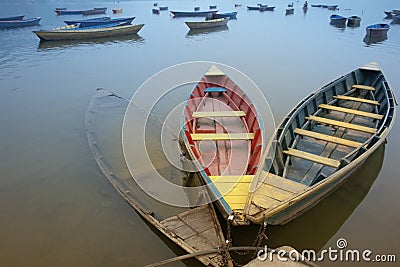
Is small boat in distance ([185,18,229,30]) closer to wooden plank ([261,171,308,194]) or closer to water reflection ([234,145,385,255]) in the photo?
water reflection ([234,145,385,255])

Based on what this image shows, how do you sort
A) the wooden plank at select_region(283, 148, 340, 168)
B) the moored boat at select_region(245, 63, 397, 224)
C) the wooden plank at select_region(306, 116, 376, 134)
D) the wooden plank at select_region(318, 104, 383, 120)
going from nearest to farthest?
the moored boat at select_region(245, 63, 397, 224) < the wooden plank at select_region(283, 148, 340, 168) < the wooden plank at select_region(306, 116, 376, 134) < the wooden plank at select_region(318, 104, 383, 120)

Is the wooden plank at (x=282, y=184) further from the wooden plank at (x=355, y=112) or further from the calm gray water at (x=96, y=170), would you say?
the wooden plank at (x=355, y=112)

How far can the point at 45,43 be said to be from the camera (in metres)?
21.7

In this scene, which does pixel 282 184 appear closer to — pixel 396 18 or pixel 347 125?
pixel 347 125

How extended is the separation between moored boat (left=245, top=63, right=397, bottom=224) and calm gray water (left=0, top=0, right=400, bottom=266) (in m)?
0.71

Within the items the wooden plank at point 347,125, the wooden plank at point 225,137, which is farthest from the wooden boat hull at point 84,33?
Answer: the wooden plank at point 347,125

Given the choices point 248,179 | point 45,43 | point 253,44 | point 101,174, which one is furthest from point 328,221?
point 45,43

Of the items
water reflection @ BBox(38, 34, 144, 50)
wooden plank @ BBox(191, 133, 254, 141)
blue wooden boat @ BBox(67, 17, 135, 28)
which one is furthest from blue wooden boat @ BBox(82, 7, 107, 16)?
wooden plank @ BBox(191, 133, 254, 141)

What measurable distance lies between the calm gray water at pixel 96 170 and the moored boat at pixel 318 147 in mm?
712

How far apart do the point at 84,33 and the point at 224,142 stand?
2015 centimetres

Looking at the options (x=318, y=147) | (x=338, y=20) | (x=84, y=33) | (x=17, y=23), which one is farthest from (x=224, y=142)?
(x=17, y=23)

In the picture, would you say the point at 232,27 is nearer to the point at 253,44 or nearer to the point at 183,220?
the point at 253,44

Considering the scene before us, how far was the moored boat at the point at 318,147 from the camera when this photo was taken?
15.1 ft

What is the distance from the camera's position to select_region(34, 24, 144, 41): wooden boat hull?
21703 mm
